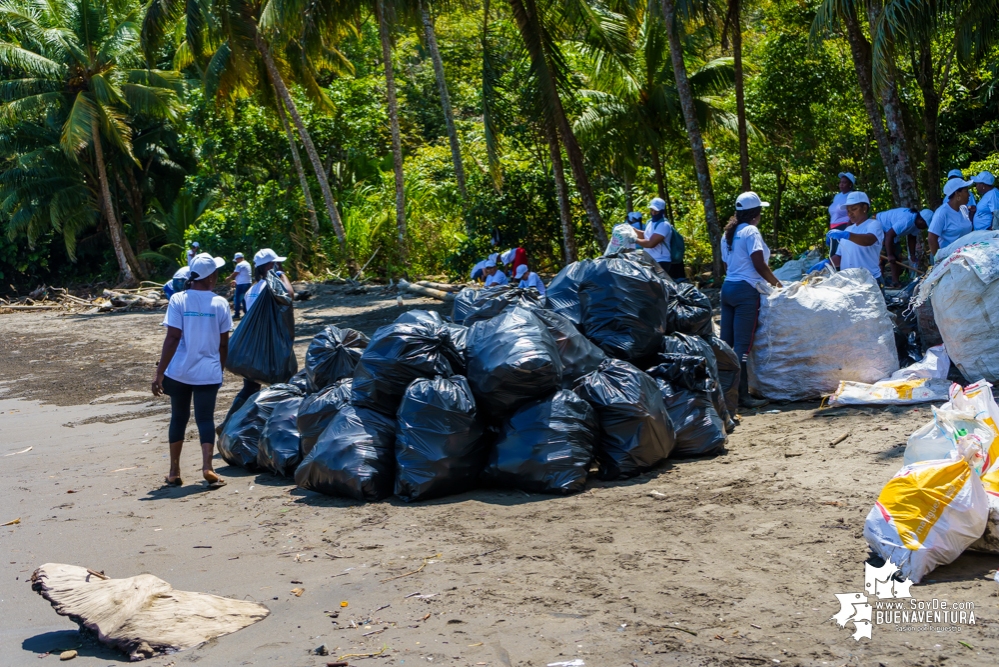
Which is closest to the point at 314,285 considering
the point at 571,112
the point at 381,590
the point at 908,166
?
the point at 571,112

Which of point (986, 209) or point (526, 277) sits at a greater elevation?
point (986, 209)

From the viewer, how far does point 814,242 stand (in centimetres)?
1780

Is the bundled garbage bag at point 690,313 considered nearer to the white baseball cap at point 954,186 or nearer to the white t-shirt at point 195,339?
the white t-shirt at point 195,339

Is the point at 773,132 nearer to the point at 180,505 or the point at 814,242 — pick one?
the point at 814,242

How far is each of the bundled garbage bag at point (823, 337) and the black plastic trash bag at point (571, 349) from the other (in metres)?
1.64

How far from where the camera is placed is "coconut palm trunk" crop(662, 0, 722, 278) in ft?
42.0

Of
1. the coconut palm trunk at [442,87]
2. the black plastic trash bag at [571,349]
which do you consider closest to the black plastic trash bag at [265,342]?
the black plastic trash bag at [571,349]

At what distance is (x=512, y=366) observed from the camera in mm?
5043

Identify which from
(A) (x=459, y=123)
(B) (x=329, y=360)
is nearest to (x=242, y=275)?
(B) (x=329, y=360)

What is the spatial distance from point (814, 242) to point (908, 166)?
6713 mm

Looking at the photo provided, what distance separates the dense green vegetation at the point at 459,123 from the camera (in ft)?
45.2

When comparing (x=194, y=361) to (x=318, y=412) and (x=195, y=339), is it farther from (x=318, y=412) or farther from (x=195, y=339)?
(x=318, y=412)

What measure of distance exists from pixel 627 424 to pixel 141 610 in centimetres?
271

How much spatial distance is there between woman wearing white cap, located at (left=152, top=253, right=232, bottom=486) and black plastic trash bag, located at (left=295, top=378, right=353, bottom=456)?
2.05 ft
